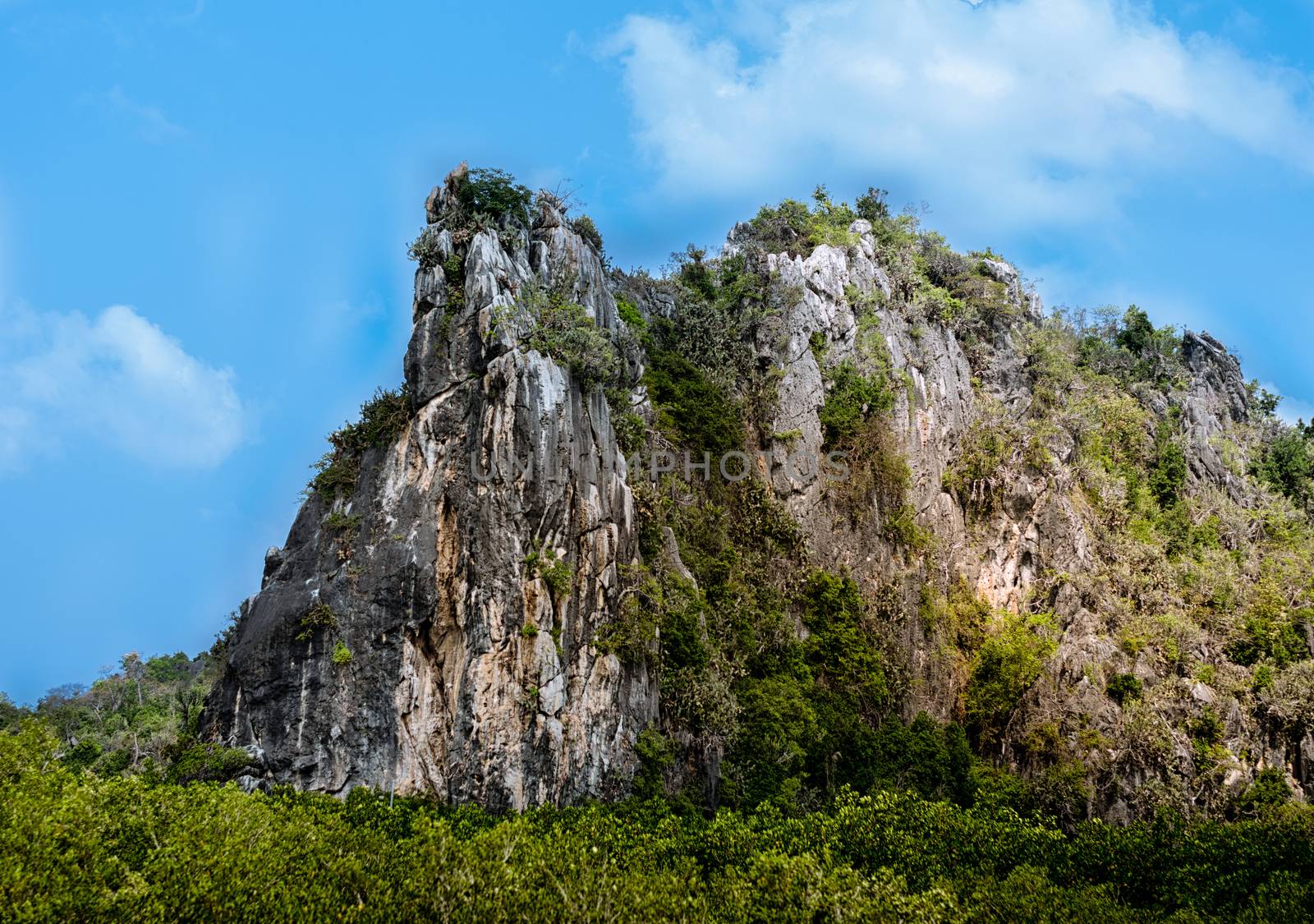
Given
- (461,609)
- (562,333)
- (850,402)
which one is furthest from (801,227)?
(461,609)

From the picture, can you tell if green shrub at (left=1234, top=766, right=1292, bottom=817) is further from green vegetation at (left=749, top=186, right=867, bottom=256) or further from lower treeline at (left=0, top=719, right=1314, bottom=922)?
green vegetation at (left=749, top=186, right=867, bottom=256)

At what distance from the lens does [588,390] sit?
29516 millimetres

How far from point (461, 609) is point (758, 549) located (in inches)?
497

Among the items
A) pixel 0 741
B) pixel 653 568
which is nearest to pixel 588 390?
pixel 653 568

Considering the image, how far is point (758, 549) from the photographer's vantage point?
3397 cm

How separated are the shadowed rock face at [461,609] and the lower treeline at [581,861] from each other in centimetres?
149

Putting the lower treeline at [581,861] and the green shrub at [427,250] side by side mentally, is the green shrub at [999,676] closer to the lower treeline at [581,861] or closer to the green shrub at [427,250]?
the lower treeline at [581,861]

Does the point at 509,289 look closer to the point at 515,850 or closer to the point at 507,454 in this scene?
the point at 507,454

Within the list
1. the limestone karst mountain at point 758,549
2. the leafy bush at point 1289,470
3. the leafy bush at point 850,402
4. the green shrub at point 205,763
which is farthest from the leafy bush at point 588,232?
the leafy bush at point 1289,470

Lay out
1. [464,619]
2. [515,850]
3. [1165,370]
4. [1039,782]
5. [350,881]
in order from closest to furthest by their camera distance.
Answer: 1. [350,881]
2. [515,850]
3. [464,619]
4. [1039,782]
5. [1165,370]

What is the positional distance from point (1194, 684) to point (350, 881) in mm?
31025

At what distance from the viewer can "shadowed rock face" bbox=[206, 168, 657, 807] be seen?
23.9 m

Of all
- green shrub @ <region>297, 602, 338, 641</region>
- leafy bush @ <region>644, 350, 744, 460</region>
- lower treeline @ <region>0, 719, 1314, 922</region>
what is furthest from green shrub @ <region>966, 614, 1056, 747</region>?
green shrub @ <region>297, 602, 338, 641</region>

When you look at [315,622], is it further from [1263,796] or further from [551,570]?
[1263,796]
